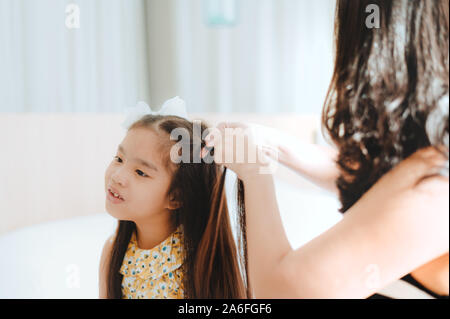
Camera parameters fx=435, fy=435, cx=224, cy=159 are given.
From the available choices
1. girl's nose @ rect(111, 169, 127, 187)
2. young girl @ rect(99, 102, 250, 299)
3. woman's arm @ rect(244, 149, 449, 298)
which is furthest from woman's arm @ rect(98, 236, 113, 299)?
woman's arm @ rect(244, 149, 449, 298)

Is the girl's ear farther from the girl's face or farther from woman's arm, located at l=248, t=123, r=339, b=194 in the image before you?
woman's arm, located at l=248, t=123, r=339, b=194

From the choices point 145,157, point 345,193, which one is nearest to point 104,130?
point 145,157

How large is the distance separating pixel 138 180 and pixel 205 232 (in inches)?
4.1

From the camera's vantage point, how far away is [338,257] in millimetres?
448

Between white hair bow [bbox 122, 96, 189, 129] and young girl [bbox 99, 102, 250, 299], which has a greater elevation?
white hair bow [bbox 122, 96, 189, 129]

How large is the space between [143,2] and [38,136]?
241 millimetres

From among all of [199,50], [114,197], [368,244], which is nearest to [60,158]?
[114,197]

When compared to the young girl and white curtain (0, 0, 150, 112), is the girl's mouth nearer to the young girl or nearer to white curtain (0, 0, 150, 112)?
the young girl

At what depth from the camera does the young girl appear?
0.51m

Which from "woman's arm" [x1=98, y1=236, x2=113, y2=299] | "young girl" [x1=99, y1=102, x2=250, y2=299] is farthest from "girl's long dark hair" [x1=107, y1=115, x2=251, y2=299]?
"woman's arm" [x1=98, y1=236, x2=113, y2=299]

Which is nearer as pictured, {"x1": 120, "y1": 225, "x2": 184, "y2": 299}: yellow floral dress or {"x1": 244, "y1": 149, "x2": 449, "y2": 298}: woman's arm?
{"x1": 244, "y1": 149, "x2": 449, "y2": 298}: woman's arm

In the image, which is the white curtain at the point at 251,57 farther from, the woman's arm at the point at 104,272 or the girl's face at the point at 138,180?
the woman's arm at the point at 104,272

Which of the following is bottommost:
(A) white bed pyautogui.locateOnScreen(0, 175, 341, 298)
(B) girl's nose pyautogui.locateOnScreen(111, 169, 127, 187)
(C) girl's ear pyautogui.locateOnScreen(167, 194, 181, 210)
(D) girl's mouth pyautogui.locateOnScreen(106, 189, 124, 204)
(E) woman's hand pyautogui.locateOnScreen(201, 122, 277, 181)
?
(A) white bed pyautogui.locateOnScreen(0, 175, 341, 298)

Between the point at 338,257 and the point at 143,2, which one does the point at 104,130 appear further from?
the point at 338,257
